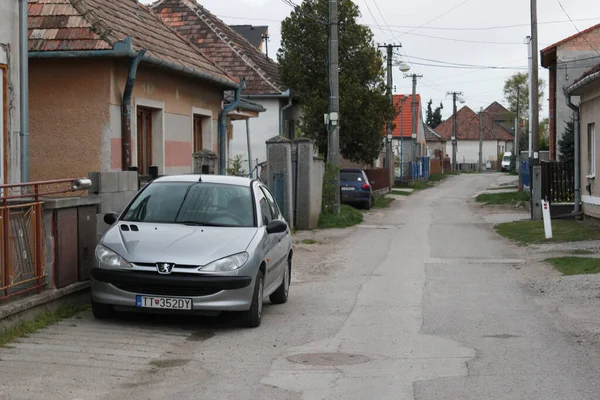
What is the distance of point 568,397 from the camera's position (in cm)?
645

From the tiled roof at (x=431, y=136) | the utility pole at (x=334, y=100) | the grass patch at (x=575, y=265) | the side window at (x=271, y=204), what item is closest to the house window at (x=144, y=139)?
the side window at (x=271, y=204)

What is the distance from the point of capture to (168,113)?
645 inches

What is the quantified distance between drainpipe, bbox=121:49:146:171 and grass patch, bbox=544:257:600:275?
711 cm

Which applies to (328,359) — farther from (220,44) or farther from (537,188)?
(220,44)

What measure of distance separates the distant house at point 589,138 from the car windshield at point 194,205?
1262 cm

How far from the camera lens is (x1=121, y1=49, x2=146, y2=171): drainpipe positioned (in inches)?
536

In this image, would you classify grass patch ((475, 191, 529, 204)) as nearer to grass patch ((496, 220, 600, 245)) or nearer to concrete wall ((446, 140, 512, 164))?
grass patch ((496, 220, 600, 245))

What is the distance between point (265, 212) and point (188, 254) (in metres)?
1.92

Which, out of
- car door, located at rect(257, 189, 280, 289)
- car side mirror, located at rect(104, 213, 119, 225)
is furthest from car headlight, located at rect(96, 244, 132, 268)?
car door, located at rect(257, 189, 280, 289)

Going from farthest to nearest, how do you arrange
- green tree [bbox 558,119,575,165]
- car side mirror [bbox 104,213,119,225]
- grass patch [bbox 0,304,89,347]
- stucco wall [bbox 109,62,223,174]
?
green tree [bbox 558,119,575,165], stucco wall [bbox 109,62,223,174], car side mirror [bbox 104,213,119,225], grass patch [bbox 0,304,89,347]

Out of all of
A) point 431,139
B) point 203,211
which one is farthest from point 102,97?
point 431,139

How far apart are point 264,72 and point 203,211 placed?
80.8ft

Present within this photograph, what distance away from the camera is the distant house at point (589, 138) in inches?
866

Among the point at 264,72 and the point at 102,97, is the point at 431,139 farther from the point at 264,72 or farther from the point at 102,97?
the point at 102,97
